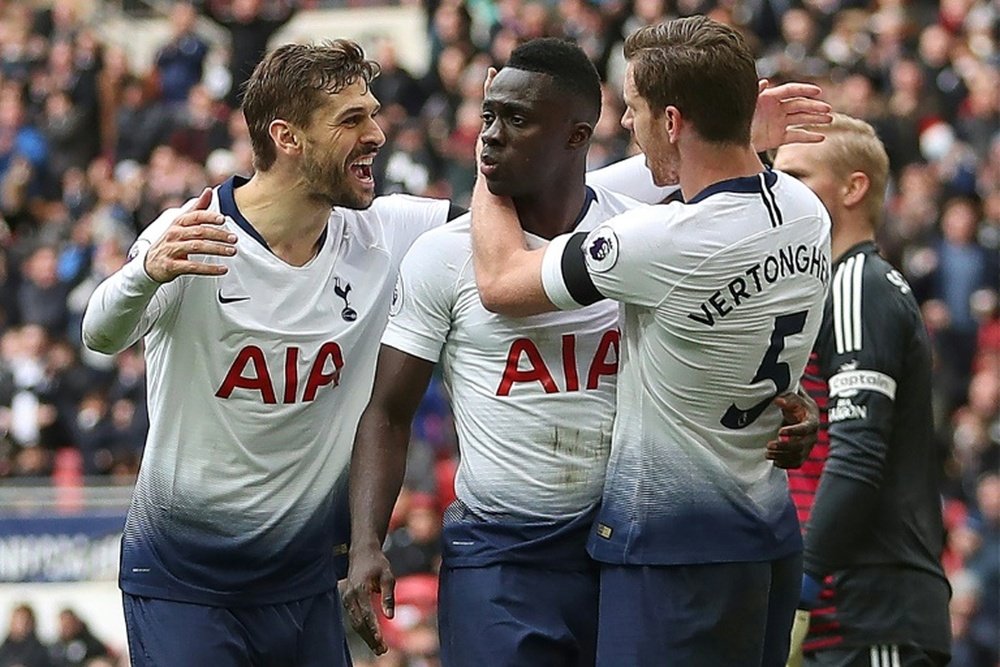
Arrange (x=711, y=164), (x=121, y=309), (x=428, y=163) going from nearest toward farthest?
(x=711, y=164) → (x=121, y=309) → (x=428, y=163)

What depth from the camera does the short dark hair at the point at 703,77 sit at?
525cm

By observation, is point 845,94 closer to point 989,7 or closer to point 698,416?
point 989,7

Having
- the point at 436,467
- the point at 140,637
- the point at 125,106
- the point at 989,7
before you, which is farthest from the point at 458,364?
the point at 125,106

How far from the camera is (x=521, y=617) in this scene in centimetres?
550

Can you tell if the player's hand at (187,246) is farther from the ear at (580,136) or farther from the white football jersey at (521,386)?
the ear at (580,136)

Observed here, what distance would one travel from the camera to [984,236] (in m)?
15.3

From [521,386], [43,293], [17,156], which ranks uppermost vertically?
[521,386]

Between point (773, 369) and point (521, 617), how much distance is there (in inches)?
39.5

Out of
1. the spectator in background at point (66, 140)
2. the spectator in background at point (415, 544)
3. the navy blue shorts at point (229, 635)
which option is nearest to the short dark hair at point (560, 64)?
the navy blue shorts at point (229, 635)

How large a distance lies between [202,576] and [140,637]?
0.26 meters

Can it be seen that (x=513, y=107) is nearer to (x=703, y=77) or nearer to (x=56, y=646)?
(x=703, y=77)

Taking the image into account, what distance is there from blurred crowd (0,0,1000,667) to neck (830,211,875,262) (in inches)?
260

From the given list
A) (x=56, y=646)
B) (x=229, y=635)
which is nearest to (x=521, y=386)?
(x=229, y=635)

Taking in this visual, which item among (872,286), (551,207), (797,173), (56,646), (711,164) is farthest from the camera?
(56,646)
